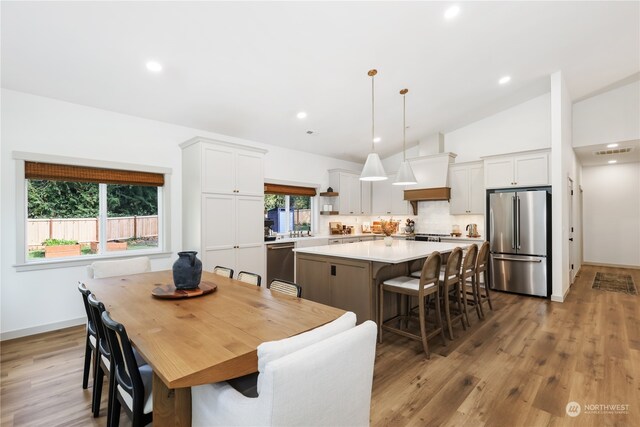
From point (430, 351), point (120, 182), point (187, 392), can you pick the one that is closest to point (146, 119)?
point (120, 182)

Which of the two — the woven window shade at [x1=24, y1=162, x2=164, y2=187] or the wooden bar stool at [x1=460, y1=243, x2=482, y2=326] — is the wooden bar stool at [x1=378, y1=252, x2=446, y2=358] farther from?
the woven window shade at [x1=24, y1=162, x2=164, y2=187]

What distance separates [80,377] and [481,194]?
610cm

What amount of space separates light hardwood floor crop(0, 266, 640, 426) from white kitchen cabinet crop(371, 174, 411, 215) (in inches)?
137

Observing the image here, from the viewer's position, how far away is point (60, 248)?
3.54 meters

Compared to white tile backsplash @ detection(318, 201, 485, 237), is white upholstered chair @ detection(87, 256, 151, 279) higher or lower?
lower

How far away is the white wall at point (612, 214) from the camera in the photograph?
6.98m

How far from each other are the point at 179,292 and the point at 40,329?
8.55 feet

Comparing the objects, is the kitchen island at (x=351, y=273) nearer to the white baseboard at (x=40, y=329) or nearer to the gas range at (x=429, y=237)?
the gas range at (x=429, y=237)

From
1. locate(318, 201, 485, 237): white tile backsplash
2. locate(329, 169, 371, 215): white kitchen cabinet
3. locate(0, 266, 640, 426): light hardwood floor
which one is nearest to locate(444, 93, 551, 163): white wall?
locate(318, 201, 485, 237): white tile backsplash

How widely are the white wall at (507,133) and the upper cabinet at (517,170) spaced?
2.39 feet

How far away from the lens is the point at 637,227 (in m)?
6.91

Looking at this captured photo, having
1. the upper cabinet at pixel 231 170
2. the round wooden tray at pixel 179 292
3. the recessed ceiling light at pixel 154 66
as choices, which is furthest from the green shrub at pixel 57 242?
the round wooden tray at pixel 179 292

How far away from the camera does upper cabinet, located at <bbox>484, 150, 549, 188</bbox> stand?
4.70 m

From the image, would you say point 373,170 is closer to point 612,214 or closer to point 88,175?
point 88,175
